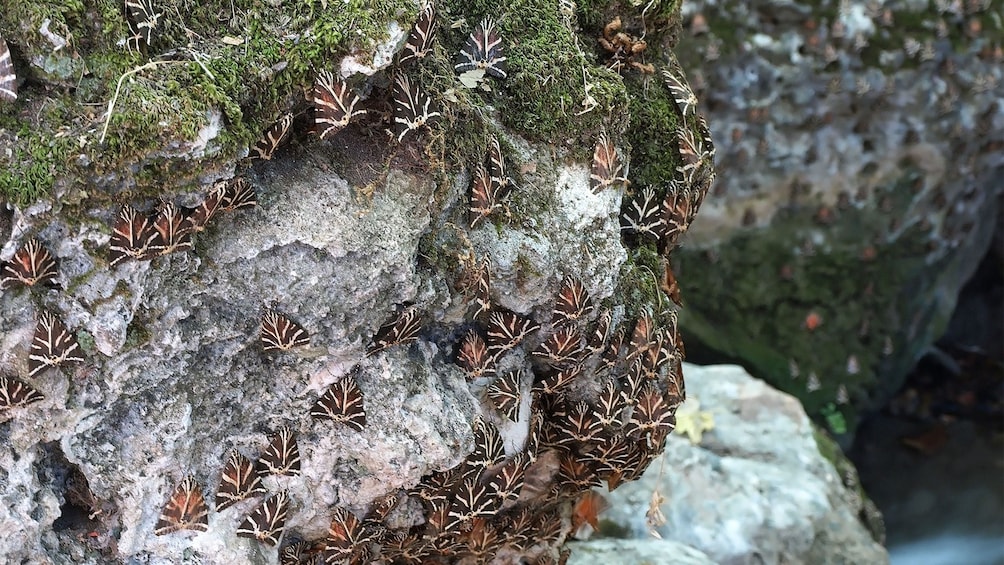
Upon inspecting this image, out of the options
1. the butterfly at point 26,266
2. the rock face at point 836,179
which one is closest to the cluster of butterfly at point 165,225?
the butterfly at point 26,266

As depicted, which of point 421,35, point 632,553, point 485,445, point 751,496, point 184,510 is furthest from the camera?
point 751,496

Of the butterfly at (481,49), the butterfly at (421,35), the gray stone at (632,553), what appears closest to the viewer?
the butterfly at (421,35)

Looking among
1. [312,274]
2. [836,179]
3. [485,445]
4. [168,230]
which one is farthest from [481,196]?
[836,179]

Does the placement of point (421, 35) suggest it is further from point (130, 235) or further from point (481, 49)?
point (130, 235)

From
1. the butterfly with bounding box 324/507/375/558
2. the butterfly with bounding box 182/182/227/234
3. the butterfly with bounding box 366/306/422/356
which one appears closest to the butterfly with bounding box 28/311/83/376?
the butterfly with bounding box 182/182/227/234

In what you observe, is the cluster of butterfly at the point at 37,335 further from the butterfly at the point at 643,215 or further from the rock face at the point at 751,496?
the rock face at the point at 751,496

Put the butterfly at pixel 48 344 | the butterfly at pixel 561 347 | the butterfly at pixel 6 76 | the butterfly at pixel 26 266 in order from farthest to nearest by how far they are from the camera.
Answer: the butterfly at pixel 561 347
the butterfly at pixel 48 344
the butterfly at pixel 26 266
the butterfly at pixel 6 76

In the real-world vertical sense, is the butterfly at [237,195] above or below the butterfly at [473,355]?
above

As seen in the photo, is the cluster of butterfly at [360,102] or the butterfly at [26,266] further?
the cluster of butterfly at [360,102]
